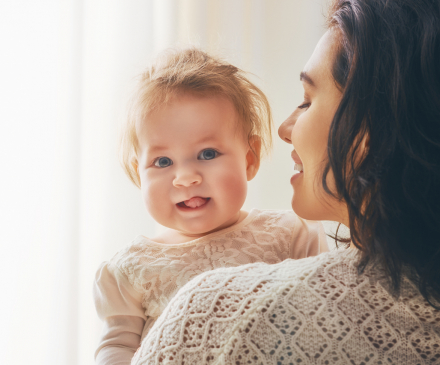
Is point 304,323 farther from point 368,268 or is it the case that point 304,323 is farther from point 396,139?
point 396,139

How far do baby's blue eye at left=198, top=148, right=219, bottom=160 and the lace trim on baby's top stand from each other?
0.71ft

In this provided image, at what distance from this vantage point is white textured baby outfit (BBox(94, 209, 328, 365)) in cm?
114

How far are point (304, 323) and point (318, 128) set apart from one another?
386 mm

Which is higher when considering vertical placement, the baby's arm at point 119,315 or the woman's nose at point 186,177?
the woman's nose at point 186,177

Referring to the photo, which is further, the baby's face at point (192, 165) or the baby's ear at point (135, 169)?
the baby's ear at point (135, 169)

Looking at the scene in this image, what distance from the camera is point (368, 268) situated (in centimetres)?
67

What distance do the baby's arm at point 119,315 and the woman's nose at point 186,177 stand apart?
32 cm

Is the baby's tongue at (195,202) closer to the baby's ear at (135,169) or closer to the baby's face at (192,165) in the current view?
the baby's face at (192,165)

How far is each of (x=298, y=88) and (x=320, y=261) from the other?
1.66 meters

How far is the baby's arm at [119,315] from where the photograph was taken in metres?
1.15

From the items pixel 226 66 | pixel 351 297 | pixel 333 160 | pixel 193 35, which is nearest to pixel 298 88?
pixel 193 35

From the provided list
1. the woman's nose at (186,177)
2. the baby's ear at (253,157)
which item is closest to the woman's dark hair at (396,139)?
the woman's nose at (186,177)

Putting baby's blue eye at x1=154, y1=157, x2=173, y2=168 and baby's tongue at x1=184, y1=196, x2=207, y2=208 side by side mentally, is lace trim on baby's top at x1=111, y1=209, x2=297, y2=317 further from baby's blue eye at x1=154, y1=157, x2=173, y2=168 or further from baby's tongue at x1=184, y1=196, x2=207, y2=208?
baby's blue eye at x1=154, y1=157, x2=173, y2=168

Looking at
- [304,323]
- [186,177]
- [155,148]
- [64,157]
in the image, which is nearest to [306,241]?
[186,177]
